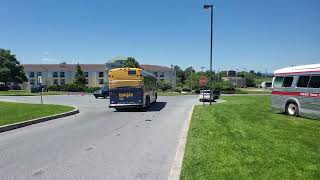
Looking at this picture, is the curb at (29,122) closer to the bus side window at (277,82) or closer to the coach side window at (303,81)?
the bus side window at (277,82)

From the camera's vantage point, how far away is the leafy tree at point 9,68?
277 ft

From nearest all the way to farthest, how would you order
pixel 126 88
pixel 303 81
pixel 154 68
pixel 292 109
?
pixel 303 81 < pixel 292 109 < pixel 126 88 < pixel 154 68

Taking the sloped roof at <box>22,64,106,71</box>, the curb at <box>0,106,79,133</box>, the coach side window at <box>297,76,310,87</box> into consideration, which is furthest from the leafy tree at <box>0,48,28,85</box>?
the coach side window at <box>297,76,310,87</box>

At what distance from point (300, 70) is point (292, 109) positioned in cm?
212

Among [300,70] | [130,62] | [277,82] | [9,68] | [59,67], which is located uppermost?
[130,62]

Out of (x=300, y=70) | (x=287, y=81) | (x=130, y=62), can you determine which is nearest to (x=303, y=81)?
(x=300, y=70)

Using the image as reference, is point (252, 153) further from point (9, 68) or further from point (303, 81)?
point (9, 68)

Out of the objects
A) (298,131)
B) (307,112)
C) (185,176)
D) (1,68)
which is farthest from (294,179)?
(1,68)

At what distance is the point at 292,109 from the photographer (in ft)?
66.0

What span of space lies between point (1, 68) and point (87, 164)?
82338 millimetres

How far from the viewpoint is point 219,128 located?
14234 millimetres

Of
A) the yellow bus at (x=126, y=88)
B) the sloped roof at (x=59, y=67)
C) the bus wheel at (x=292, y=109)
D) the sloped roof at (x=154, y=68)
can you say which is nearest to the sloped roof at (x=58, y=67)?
the sloped roof at (x=59, y=67)

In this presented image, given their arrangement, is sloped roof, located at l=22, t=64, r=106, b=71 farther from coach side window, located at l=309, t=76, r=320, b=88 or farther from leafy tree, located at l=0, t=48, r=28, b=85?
coach side window, located at l=309, t=76, r=320, b=88

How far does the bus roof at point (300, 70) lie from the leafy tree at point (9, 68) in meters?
74.3
